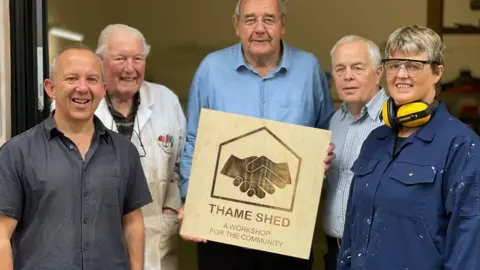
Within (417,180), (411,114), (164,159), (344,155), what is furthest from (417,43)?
(164,159)

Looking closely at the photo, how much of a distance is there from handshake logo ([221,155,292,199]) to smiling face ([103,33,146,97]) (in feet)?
1.53

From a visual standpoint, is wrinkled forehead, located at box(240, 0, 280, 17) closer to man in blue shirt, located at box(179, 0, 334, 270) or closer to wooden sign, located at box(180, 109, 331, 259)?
man in blue shirt, located at box(179, 0, 334, 270)

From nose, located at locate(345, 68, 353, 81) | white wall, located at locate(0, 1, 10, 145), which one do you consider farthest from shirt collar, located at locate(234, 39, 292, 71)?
white wall, located at locate(0, 1, 10, 145)

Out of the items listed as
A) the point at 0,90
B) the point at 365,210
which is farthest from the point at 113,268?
the point at 0,90

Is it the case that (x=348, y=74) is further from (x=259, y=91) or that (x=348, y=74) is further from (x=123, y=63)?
(x=123, y=63)

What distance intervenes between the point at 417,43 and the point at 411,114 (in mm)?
192

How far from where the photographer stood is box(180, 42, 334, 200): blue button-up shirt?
2340 mm

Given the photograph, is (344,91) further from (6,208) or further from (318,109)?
(6,208)

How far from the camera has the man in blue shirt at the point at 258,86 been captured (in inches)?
91.7

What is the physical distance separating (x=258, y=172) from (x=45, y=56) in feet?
3.33

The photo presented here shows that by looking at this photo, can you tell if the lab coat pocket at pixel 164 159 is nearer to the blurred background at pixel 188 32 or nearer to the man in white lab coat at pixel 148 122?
the man in white lab coat at pixel 148 122

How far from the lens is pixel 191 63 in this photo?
4.63m

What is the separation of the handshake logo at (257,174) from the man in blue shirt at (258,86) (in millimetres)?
214

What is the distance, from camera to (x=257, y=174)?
219 centimetres
